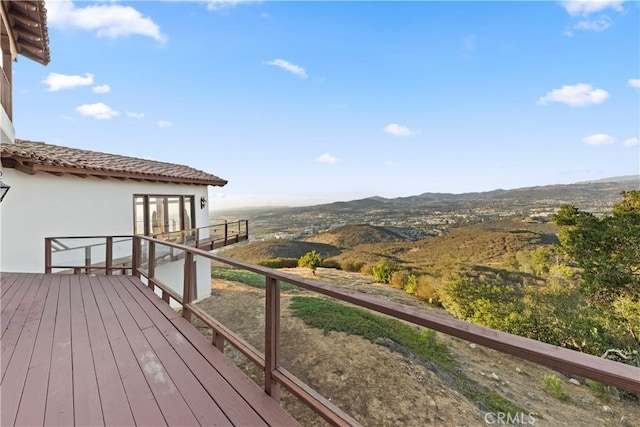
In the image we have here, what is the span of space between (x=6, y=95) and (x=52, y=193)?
232 centimetres

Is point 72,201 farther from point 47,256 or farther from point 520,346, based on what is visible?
point 520,346

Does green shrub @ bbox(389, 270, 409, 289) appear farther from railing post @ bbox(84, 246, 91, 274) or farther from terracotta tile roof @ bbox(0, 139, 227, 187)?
railing post @ bbox(84, 246, 91, 274)

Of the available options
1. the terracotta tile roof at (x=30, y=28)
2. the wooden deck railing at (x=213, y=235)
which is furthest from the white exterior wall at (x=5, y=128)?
the wooden deck railing at (x=213, y=235)

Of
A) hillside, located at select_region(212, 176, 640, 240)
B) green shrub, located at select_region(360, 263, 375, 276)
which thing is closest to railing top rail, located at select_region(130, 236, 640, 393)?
hillside, located at select_region(212, 176, 640, 240)

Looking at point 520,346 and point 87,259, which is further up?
point 520,346

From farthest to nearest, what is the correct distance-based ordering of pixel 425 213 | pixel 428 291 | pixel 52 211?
pixel 425 213, pixel 428 291, pixel 52 211

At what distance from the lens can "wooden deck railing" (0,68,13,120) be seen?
18.1 ft

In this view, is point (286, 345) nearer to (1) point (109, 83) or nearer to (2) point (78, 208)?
(2) point (78, 208)

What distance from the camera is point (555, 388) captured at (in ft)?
22.2

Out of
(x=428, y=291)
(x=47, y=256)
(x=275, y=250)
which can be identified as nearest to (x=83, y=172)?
(x=47, y=256)

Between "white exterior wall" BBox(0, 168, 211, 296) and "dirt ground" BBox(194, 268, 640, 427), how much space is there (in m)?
3.45

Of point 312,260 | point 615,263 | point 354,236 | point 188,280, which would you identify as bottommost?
point 312,260

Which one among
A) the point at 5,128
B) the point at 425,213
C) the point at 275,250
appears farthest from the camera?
the point at 425,213

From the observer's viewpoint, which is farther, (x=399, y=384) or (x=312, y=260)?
(x=312, y=260)
